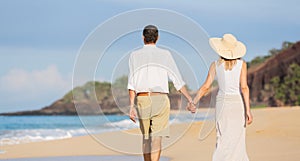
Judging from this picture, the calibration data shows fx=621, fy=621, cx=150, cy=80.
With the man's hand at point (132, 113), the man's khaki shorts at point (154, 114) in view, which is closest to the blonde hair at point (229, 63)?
the man's khaki shorts at point (154, 114)

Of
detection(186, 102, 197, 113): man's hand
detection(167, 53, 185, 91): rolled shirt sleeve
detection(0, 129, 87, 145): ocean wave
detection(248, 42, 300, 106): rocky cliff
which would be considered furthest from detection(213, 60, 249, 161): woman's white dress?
detection(248, 42, 300, 106): rocky cliff

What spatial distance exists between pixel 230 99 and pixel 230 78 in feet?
0.75

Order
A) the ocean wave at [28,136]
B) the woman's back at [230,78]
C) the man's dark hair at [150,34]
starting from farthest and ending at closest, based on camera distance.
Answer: the ocean wave at [28,136] < the man's dark hair at [150,34] < the woman's back at [230,78]

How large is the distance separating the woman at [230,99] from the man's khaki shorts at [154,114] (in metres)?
0.39

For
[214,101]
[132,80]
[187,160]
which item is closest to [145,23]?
[132,80]

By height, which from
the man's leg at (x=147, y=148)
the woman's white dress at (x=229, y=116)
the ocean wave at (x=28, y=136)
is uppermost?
the woman's white dress at (x=229, y=116)

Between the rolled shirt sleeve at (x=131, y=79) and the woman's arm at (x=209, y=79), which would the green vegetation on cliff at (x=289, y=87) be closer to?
the woman's arm at (x=209, y=79)

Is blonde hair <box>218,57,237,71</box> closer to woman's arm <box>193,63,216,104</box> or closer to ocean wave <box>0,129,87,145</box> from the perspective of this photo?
woman's arm <box>193,63,216,104</box>

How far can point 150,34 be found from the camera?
6840 mm

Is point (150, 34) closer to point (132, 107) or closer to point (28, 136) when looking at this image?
point (132, 107)

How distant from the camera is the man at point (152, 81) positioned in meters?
6.81

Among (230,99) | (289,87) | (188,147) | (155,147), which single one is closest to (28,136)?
(188,147)

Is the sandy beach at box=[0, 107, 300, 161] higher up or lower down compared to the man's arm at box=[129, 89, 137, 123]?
lower down

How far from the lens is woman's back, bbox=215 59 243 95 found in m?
6.73
